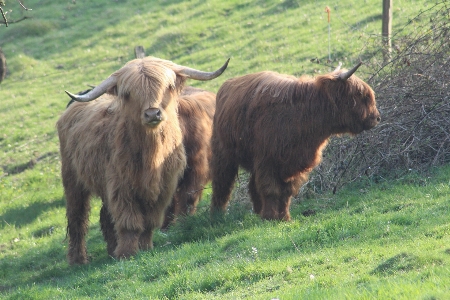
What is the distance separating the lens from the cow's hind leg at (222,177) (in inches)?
369

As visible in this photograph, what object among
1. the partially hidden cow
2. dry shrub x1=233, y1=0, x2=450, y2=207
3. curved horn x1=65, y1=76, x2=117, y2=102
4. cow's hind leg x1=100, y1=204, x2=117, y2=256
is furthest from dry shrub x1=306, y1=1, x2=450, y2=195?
curved horn x1=65, y1=76, x2=117, y2=102

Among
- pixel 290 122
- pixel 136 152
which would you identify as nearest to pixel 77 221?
pixel 136 152

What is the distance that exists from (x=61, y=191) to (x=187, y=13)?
11.2 meters

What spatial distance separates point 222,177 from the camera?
372 inches

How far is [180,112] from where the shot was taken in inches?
399

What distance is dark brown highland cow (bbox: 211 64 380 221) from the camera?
338 inches

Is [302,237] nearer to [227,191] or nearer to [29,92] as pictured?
[227,191]

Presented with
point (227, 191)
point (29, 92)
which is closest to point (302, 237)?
point (227, 191)

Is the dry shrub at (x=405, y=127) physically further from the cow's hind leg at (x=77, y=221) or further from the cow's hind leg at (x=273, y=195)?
the cow's hind leg at (x=77, y=221)

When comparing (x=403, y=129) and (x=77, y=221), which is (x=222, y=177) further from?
(x=403, y=129)

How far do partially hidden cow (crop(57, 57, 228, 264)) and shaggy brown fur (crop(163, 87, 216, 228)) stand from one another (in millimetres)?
1346

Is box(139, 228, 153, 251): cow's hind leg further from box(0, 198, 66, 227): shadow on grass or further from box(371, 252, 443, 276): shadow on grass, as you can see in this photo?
box(0, 198, 66, 227): shadow on grass

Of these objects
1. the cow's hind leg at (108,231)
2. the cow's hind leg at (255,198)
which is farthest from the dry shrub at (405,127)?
the cow's hind leg at (108,231)

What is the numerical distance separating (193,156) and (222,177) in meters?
0.93
